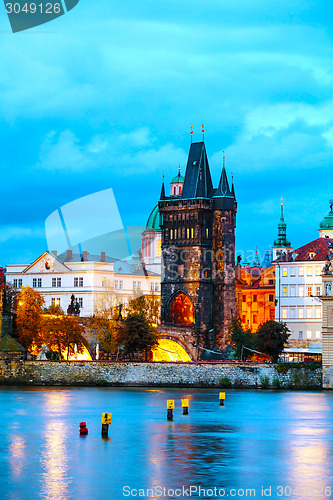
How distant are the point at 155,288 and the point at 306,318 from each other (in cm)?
2049

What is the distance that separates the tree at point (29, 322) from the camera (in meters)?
92.6

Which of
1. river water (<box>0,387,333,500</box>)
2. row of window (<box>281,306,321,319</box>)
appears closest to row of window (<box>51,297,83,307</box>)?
row of window (<box>281,306,321,319</box>)

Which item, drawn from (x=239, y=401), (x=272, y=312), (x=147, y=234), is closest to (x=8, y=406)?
(x=239, y=401)

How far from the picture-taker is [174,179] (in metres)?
143

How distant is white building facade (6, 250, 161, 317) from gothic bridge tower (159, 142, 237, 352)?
6386mm

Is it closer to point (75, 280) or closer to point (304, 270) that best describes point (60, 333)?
point (75, 280)

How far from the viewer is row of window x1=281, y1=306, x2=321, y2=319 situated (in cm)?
11438

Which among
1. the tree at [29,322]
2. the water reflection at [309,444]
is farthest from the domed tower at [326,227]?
the water reflection at [309,444]

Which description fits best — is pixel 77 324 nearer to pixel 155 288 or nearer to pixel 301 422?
pixel 155 288

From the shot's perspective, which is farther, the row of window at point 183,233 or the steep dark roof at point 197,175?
the steep dark roof at point 197,175

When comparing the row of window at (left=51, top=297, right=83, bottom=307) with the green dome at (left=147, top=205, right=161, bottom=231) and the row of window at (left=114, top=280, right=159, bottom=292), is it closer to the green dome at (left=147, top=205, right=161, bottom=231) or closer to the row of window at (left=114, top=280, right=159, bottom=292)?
the row of window at (left=114, top=280, right=159, bottom=292)

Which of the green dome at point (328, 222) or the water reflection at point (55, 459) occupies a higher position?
the green dome at point (328, 222)

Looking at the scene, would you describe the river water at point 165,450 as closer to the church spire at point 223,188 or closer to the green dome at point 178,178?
the church spire at point 223,188

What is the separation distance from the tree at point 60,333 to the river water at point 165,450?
26.9m
